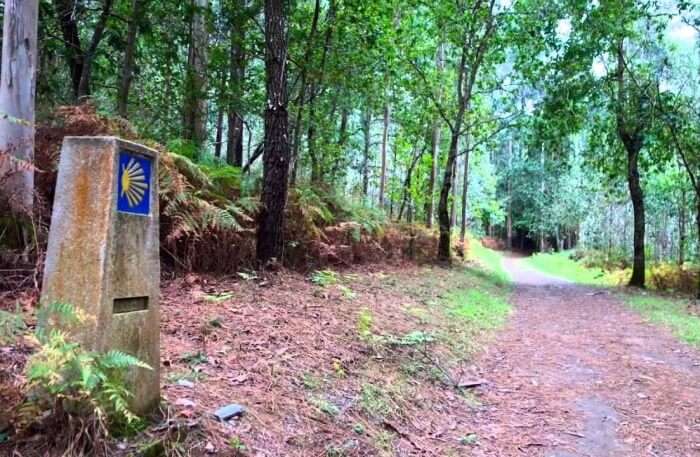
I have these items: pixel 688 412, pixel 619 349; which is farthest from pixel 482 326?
pixel 688 412

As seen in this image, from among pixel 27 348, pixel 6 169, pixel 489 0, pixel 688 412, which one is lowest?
pixel 688 412

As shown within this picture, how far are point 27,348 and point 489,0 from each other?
15017 mm

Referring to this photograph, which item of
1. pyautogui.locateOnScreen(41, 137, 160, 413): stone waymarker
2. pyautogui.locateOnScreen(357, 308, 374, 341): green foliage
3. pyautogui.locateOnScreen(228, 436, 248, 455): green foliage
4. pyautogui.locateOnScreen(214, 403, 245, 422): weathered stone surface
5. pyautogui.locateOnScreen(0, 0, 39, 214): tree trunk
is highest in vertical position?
pyautogui.locateOnScreen(0, 0, 39, 214): tree trunk

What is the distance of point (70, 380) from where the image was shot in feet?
6.91

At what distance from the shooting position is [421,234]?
590 inches

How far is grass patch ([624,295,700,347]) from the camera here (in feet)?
25.7

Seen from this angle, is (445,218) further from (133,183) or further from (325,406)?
(133,183)

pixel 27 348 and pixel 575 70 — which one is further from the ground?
pixel 575 70

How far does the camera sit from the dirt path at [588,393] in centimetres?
377

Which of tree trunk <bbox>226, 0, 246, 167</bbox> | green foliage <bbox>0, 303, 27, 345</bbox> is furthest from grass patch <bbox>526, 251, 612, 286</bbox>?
green foliage <bbox>0, 303, 27, 345</bbox>

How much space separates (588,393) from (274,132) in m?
4.70

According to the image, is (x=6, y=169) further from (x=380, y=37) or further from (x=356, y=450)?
(x=380, y=37)

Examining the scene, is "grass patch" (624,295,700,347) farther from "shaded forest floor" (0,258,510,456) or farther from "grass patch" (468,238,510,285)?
"grass patch" (468,238,510,285)

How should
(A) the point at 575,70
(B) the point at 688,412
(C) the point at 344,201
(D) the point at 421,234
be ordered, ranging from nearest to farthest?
(B) the point at 688,412, (C) the point at 344,201, (A) the point at 575,70, (D) the point at 421,234
